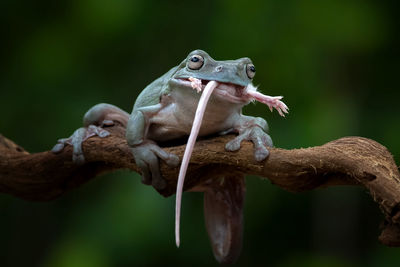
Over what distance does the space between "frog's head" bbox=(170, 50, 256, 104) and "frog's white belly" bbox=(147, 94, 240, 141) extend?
5cm

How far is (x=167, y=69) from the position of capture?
3955mm

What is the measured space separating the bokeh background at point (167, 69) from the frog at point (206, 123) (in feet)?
3.84

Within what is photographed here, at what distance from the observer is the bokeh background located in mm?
3648

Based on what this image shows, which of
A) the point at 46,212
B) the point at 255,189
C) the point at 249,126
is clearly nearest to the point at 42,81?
the point at 46,212

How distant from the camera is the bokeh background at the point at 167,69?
3648 mm

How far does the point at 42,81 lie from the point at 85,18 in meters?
0.55

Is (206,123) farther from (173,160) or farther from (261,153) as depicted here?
(261,153)

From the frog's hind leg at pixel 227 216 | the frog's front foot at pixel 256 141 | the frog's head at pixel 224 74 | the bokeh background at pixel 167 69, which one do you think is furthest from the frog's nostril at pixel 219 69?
the bokeh background at pixel 167 69

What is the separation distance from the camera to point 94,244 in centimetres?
368

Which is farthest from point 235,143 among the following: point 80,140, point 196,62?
point 80,140

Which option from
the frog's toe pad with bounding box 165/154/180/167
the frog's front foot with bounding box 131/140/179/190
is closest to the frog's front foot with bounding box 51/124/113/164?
the frog's front foot with bounding box 131/140/179/190

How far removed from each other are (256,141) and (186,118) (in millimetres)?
314

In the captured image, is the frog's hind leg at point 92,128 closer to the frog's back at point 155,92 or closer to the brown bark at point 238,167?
the brown bark at point 238,167

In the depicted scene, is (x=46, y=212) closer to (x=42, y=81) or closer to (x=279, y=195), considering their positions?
(x=42, y=81)
